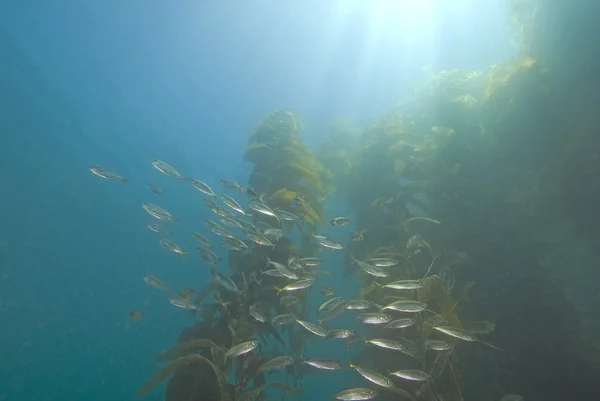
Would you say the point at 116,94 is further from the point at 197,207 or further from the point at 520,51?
the point at 520,51

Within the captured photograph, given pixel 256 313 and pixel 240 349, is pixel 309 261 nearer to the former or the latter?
pixel 256 313

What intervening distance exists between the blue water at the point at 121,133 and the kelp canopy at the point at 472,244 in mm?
14960

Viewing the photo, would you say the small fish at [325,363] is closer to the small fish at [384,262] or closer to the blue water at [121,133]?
the small fish at [384,262]

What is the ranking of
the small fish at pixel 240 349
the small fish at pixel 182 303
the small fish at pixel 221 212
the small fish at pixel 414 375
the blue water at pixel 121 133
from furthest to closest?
the blue water at pixel 121 133 < the small fish at pixel 221 212 < the small fish at pixel 182 303 < the small fish at pixel 240 349 < the small fish at pixel 414 375

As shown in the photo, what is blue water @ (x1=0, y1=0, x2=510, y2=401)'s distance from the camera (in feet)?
82.5

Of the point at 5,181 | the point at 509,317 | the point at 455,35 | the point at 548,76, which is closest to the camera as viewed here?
the point at 509,317

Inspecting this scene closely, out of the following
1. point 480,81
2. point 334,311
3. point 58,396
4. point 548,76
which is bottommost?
point 58,396

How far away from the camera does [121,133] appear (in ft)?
117

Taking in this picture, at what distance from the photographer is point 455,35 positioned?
22.9 meters

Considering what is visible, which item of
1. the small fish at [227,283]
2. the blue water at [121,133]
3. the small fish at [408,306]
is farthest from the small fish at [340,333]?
the blue water at [121,133]

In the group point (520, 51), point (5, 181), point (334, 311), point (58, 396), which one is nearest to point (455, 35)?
point (520, 51)

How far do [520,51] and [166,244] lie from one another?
1208 cm

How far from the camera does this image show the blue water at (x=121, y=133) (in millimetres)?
25141

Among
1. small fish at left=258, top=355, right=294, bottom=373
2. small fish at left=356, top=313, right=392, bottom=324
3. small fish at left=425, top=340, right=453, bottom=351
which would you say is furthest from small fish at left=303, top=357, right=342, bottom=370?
small fish at left=425, top=340, right=453, bottom=351
